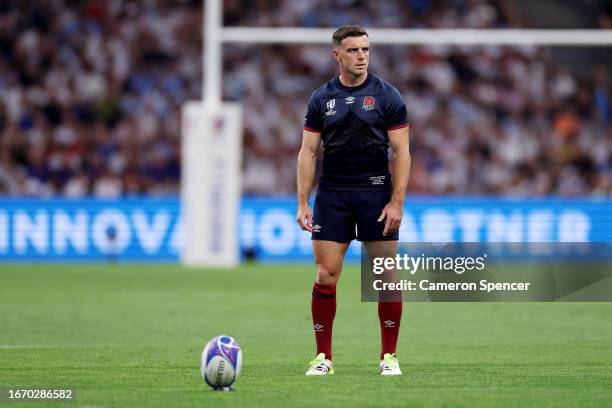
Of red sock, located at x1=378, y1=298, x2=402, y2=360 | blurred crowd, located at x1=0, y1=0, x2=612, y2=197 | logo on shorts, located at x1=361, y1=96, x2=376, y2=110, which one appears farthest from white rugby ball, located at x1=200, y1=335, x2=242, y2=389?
blurred crowd, located at x1=0, y1=0, x2=612, y2=197

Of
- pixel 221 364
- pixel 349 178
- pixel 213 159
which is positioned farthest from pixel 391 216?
pixel 213 159

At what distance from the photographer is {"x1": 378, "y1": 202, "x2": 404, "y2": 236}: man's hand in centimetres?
818

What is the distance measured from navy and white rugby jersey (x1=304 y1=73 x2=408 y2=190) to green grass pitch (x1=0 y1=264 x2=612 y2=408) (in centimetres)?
127

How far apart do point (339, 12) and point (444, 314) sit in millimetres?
13123

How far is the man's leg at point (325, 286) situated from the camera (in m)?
8.32

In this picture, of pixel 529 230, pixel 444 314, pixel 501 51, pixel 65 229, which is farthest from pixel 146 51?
pixel 444 314

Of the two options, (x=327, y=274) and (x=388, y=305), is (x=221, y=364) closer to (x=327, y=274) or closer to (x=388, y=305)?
(x=327, y=274)

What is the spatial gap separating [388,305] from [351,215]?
2.04ft

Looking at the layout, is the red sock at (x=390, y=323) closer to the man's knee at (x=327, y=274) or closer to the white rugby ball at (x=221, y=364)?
the man's knee at (x=327, y=274)

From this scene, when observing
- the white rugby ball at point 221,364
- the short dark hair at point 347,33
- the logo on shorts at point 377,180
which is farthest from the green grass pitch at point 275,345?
the short dark hair at point 347,33

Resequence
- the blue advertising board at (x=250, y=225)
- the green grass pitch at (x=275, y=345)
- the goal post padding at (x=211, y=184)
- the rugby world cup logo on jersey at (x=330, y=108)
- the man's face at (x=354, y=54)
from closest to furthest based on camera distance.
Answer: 1. the green grass pitch at (x=275, y=345)
2. the man's face at (x=354, y=54)
3. the rugby world cup logo on jersey at (x=330, y=108)
4. the goal post padding at (x=211, y=184)
5. the blue advertising board at (x=250, y=225)

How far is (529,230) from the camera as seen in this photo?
70.6 feet

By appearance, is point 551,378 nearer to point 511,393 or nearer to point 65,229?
point 511,393

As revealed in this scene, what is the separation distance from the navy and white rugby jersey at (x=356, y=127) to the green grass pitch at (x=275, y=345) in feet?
4.16
